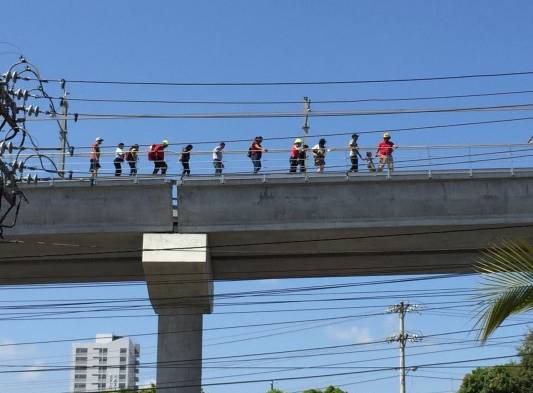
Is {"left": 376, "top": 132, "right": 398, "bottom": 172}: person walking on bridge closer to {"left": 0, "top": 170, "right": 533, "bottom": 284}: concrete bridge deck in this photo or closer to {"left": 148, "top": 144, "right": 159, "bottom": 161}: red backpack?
{"left": 0, "top": 170, "right": 533, "bottom": 284}: concrete bridge deck

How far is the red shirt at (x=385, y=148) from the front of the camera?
2722cm

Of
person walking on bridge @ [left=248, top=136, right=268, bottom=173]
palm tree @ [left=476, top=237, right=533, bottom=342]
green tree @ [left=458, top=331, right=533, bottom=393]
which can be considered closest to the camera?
palm tree @ [left=476, top=237, right=533, bottom=342]

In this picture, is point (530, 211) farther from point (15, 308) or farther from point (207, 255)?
point (15, 308)

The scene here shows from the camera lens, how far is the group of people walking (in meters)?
27.2

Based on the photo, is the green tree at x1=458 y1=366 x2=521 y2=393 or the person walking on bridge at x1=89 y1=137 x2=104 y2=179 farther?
the green tree at x1=458 y1=366 x2=521 y2=393

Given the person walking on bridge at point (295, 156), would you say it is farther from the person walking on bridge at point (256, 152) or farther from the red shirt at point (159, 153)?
the red shirt at point (159, 153)

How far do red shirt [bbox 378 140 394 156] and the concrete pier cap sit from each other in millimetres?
5683

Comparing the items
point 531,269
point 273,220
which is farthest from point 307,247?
point 531,269

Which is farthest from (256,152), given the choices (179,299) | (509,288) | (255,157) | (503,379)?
(503,379)

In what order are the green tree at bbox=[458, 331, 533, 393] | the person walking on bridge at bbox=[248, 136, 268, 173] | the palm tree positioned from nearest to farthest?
1. the palm tree
2. the person walking on bridge at bbox=[248, 136, 268, 173]
3. the green tree at bbox=[458, 331, 533, 393]

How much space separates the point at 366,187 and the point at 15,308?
40.5 feet

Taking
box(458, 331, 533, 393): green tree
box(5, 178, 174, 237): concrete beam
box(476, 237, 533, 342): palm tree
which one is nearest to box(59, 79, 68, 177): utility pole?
box(5, 178, 174, 237): concrete beam

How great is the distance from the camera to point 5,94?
20750mm

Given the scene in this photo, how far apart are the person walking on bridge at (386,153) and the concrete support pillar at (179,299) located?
5.57 meters
